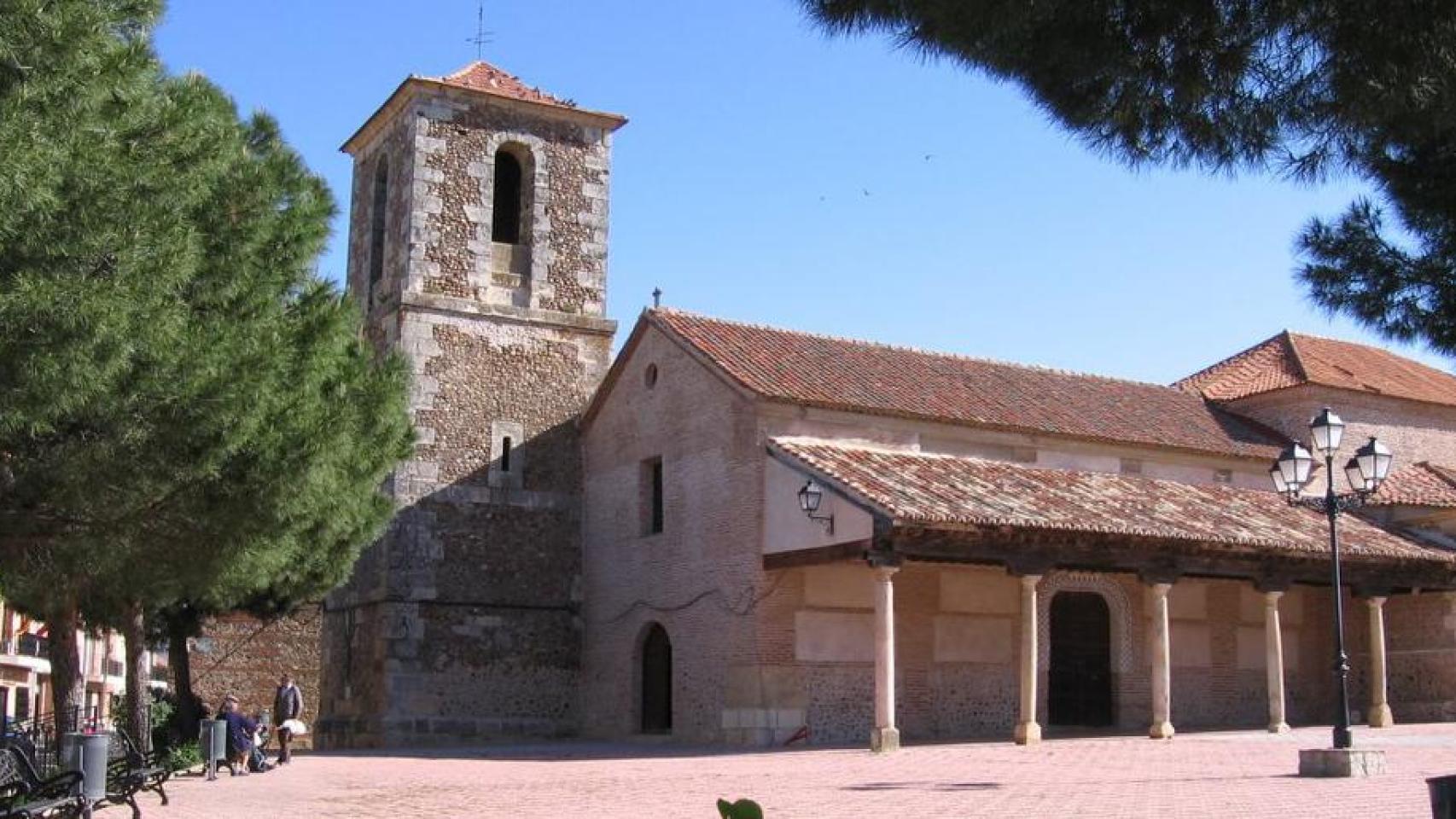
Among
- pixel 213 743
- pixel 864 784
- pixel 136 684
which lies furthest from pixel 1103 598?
pixel 136 684

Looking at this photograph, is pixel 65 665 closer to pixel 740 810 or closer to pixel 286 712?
pixel 286 712

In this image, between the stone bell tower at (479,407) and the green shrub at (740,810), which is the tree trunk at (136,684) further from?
the green shrub at (740,810)

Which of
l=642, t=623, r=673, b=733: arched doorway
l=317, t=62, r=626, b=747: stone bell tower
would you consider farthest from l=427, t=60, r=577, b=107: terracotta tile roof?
l=642, t=623, r=673, b=733: arched doorway

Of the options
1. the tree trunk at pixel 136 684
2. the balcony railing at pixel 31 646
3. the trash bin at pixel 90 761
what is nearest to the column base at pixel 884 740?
the tree trunk at pixel 136 684

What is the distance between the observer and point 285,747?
18906 millimetres

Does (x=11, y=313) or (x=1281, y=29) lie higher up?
(x=1281, y=29)

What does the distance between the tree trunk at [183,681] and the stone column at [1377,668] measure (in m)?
16.6

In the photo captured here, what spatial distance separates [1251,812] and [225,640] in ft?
76.9

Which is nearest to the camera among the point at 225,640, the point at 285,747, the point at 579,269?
the point at 285,747

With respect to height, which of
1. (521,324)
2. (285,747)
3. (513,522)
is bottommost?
(285,747)

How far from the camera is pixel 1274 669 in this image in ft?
70.4

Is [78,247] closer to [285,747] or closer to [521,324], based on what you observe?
[285,747]

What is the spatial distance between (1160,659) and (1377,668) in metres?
4.34

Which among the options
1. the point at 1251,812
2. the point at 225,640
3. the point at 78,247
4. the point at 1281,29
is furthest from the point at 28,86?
the point at 225,640
